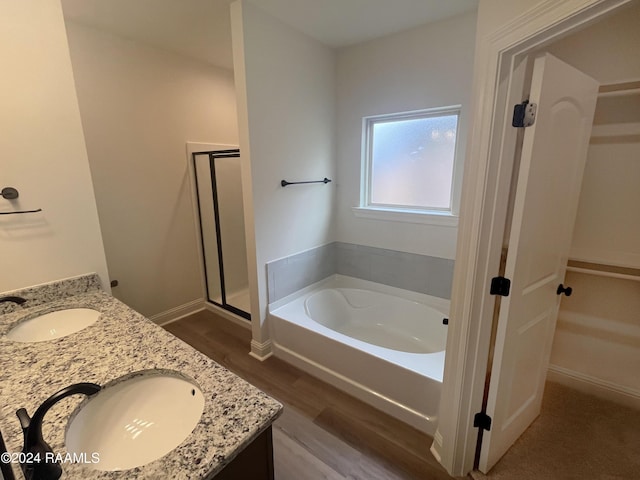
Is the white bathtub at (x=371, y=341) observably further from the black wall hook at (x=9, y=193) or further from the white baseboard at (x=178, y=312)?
the black wall hook at (x=9, y=193)

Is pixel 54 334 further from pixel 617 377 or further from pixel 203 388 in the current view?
pixel 617 377

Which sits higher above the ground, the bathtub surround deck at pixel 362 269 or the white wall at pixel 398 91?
the white wall at pixel 398 91

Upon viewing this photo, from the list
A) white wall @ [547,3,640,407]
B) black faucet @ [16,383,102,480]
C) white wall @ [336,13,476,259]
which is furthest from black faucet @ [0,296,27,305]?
white wall @ [547,3,640,407]

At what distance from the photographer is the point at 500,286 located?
122 cm

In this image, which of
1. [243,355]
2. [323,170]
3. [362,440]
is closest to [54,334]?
[243,355]

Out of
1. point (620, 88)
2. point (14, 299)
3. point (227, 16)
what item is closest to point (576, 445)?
point (620, 88)

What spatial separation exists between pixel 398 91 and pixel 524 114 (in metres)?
1.49

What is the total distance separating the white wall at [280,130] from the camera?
198 centimetres

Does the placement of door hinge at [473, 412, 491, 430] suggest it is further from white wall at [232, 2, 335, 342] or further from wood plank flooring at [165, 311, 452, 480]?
white wall at [232, 2, 335, 342]

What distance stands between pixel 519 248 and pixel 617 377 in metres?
1.56

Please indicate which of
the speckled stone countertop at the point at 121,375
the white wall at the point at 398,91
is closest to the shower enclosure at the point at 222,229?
the white wall at the point at 398,91

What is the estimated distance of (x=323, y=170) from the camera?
8.83 feet

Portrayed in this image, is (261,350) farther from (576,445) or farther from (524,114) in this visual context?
(524,114)

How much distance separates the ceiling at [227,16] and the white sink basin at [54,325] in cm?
189
